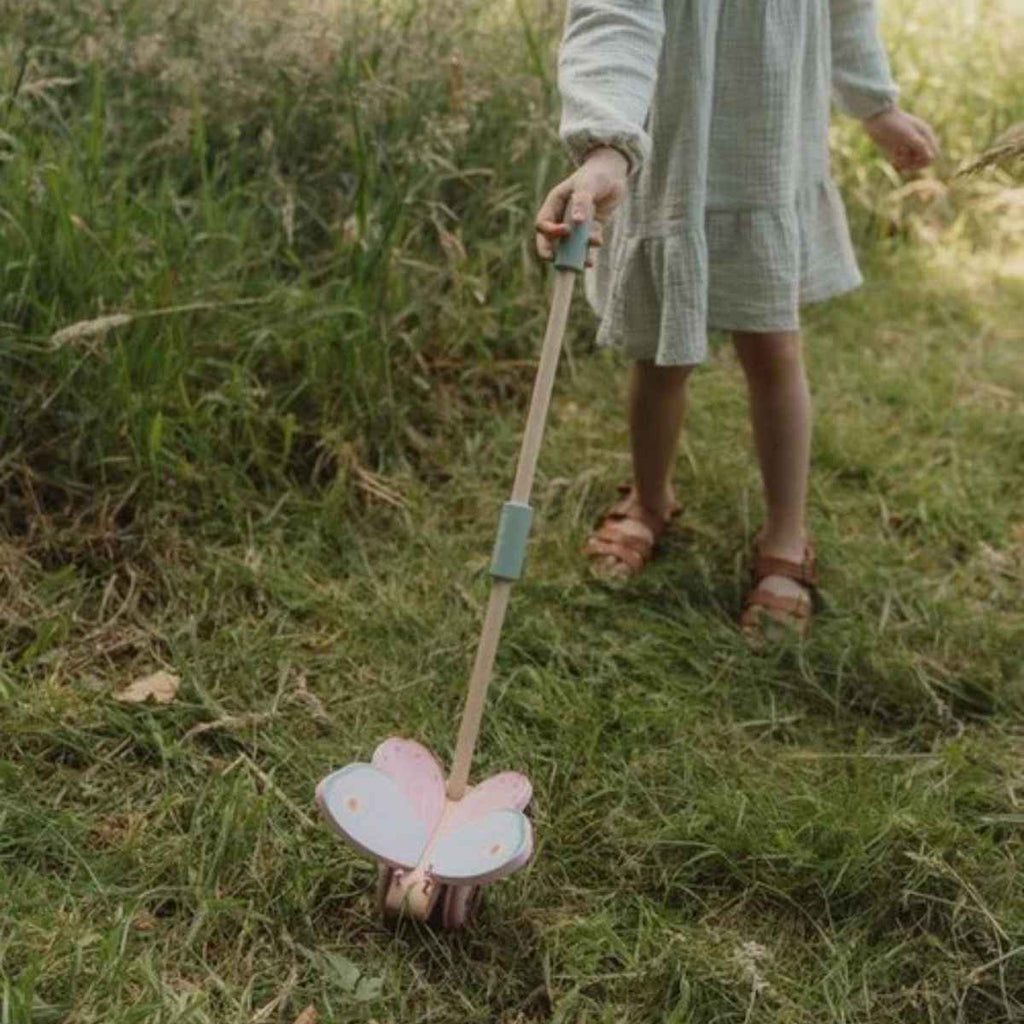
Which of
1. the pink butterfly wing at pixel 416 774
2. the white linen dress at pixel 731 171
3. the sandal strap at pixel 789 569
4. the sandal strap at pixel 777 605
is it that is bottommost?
the sandal strap at pixel 777 605

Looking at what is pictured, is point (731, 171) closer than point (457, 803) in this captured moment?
No

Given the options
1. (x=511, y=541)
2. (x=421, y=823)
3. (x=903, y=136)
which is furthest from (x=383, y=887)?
(x=903, y=136)

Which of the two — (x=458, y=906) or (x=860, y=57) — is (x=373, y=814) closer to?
(x=458, y=906)

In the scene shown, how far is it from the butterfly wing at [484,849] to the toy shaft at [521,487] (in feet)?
0.24

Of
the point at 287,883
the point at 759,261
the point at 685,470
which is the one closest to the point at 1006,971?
the point at 287,883

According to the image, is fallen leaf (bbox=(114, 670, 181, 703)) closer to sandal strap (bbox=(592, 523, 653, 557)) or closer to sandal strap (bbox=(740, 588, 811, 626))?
sandal strap (bbox=(592, 523, 653, 557))

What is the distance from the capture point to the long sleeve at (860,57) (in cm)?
208

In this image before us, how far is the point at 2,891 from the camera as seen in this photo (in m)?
1.57

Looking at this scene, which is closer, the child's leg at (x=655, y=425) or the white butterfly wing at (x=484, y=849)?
the white butterfly wing at (x=484, y=849)

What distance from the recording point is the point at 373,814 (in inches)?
60.6

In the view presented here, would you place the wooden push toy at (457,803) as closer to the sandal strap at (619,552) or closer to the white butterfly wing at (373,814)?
the white butterfly wing at (373,814)

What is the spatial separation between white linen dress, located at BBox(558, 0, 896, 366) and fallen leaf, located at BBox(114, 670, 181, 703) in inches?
29.8

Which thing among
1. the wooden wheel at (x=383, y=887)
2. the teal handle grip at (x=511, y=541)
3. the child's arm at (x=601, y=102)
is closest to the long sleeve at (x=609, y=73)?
the child's arm at (x=601, y=102)

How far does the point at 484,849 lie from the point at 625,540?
911 millimetres
